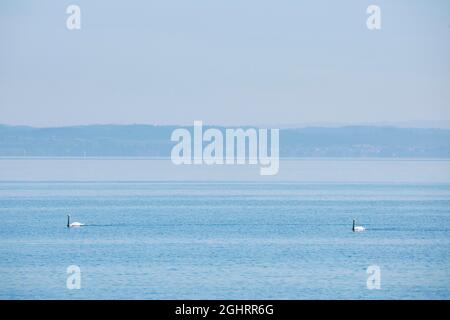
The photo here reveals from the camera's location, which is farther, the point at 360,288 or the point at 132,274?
the point at 132,274

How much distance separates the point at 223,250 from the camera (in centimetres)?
5741

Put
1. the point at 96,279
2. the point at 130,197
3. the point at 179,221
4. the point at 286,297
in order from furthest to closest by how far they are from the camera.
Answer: the point at 130,197
the point at 179,221
the point at 96,279
the point at 286,297

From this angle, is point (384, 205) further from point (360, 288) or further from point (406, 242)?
point (360, 288)

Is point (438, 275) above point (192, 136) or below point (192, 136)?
below

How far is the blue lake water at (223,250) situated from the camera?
1699 inches

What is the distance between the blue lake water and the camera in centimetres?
4316

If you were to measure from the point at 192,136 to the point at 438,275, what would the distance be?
431 ft

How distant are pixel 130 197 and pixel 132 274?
67.3 m

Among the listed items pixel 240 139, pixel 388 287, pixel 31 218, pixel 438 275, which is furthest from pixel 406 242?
pixel 240 139

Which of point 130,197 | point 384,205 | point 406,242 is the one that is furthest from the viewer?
point 130,197

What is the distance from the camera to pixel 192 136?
178m
